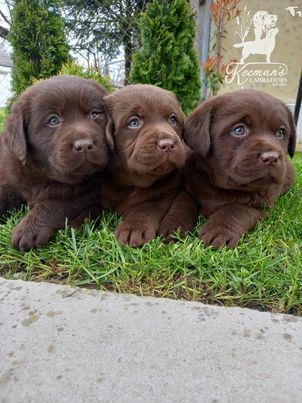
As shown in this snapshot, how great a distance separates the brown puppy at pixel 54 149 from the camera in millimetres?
2445

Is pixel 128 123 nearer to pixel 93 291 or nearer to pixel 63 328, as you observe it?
pixel 93 291

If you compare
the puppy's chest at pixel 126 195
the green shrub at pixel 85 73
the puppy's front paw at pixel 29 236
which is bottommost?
the puppy's front paw at pixel 29 236

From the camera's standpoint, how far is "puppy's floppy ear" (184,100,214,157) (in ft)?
8.53

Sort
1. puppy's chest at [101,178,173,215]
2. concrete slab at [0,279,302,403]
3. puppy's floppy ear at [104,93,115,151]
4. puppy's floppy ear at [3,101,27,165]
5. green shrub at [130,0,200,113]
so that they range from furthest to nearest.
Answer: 1. green shrub at [130,0,200,113]
2. puppy's chest at [101,178,173,215]
3. puppy's floppy ear at [104,93,115,151]
4. puppy's floppy ear at [3,101,27,165]
5. concrete slab at [0,279,302,403]

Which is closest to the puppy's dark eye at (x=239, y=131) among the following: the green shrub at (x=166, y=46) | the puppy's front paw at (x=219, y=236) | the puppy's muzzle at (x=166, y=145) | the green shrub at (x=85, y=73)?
the puppy's muzzle at (x=166, y=145)

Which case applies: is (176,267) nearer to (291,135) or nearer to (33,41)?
(291,135)

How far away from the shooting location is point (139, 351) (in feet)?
5.16

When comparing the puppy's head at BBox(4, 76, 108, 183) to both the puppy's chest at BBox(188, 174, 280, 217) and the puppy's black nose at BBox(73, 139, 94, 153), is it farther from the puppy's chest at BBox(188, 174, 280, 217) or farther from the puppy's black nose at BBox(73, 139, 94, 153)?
the puppy's chest at BBox(188, 174, 280, 217)

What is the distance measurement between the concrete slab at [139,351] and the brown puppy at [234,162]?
756mm

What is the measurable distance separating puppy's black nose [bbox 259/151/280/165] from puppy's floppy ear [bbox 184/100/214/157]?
1.31ft

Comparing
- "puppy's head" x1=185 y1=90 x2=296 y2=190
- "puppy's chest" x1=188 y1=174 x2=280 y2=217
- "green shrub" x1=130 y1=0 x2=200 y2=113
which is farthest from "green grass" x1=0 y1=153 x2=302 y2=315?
"green shrub" x1=130 y1=0 x2=200 y2=113

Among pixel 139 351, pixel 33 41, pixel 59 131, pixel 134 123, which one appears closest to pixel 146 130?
pixel 134 123

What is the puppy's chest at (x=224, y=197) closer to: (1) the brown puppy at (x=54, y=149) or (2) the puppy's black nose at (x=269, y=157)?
(2) the puppy's black nose at (x=269, y=157)

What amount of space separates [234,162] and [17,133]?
1485 mm
